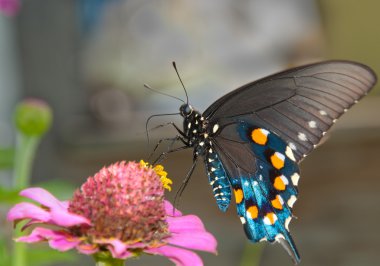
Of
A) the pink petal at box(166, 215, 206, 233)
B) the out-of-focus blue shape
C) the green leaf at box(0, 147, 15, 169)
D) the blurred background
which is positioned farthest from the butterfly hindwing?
the out-of-focus blue shape

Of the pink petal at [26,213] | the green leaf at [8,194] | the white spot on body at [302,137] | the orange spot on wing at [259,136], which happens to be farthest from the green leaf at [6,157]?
the pink petal at [26,213]

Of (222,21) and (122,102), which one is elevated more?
(222,21)

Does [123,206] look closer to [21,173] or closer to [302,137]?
[302,137]

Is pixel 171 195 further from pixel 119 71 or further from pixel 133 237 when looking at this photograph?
pixel 133 237

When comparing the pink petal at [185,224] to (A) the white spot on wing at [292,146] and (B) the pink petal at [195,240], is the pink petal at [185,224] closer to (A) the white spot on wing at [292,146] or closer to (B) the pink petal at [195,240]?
(B) the pink petal at [195,240]

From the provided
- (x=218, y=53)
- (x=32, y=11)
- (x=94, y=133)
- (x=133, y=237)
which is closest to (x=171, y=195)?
(x=94, y=133)

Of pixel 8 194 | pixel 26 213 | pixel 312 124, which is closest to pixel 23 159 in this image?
pixel 8 194

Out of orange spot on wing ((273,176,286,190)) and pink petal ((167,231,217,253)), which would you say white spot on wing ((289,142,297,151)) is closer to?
orange spot on wing ((273,176,286,190))
